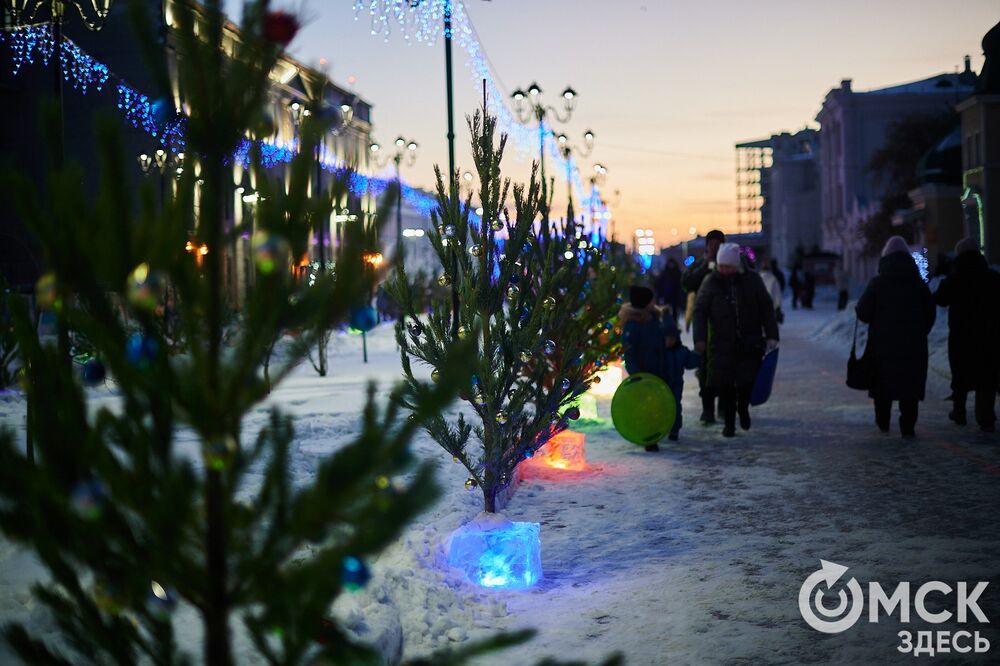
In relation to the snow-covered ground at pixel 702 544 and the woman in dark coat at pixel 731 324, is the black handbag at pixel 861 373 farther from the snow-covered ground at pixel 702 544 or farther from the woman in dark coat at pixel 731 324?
the woman in dark coat at pixel 731 324

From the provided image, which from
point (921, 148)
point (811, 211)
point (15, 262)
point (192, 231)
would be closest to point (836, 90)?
point (921, 148)

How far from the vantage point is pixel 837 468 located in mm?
9188

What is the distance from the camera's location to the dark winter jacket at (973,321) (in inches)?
429

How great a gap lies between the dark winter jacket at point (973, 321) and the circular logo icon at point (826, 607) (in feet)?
18.6

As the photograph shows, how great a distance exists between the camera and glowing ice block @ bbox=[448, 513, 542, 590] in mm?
6008

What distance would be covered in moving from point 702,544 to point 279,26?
493 centimetres

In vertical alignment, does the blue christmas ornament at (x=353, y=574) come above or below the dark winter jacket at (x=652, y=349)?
below

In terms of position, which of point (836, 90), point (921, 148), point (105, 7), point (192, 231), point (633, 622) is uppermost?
point (836, 90)

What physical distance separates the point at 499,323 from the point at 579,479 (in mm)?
2528

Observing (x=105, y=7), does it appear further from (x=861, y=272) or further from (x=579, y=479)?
(x=861, y=272)


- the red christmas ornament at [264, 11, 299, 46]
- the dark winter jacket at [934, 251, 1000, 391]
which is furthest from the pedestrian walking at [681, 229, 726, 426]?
the red christmas ornament at [264, 11, 299, 46]

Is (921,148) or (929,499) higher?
(921,148)

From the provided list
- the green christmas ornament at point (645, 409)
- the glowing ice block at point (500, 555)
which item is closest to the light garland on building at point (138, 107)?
the glowing ice block at point (500, 555)

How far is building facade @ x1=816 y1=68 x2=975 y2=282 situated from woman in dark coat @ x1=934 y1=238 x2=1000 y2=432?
63763 millimetres
